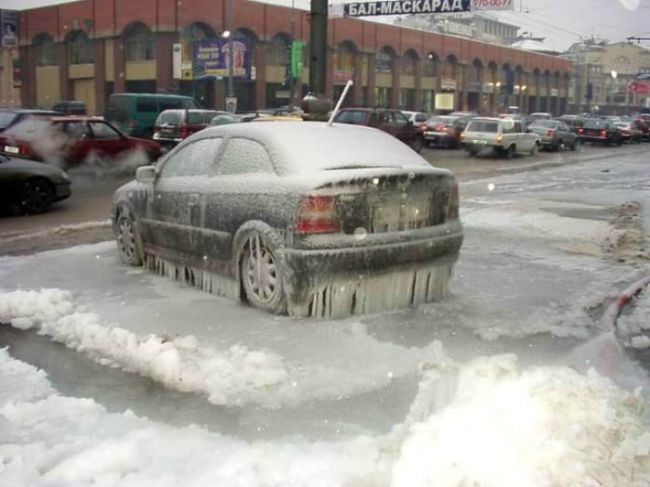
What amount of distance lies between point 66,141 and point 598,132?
108ft

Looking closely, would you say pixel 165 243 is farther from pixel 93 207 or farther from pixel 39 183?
pixel 93 207

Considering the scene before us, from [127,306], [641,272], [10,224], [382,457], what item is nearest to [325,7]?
[10,224]

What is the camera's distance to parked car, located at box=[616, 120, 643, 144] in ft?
148

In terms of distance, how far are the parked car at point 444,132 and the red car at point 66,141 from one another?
692 inches

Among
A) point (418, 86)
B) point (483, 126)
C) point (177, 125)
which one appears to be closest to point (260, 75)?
point (418, 86)

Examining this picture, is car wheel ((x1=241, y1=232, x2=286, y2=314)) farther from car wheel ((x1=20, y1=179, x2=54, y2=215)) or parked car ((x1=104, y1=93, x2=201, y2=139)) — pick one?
parked car ((x1=104, y1=93, x2=201, y2=139))

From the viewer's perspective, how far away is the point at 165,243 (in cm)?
712

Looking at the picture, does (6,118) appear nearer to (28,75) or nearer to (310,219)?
(310,219)

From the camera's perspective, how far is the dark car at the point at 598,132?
4166 cm

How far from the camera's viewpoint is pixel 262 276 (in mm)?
5957

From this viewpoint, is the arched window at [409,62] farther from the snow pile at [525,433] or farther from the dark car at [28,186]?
the snow pile at [525,433]

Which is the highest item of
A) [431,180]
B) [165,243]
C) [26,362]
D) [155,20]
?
[155,20]

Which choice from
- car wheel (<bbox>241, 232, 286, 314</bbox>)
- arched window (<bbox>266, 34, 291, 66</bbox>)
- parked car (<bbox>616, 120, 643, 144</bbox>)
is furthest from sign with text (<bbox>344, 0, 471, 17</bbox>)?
car wheel (<bbox>241, 232, 286, 314</bbox>)

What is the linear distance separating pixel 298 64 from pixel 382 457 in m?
46.1
